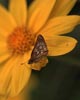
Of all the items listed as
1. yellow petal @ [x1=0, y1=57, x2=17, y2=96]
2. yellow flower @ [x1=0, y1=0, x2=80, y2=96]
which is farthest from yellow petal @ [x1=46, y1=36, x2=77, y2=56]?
yellow petal @ [x1=0, y1=57, x2=17, y2=96]

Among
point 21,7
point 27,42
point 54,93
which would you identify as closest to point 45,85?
point 54,93

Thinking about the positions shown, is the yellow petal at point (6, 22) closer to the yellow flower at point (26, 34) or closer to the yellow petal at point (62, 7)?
the yellow flower at point (26, 34)

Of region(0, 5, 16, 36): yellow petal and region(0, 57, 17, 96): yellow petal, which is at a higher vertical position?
region(0, 5, 16, 36): yellow petal

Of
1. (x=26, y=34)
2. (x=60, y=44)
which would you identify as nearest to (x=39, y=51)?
(x=60, y=44)

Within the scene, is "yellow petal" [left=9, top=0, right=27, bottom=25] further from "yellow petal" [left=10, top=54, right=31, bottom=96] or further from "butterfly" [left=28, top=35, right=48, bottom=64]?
"butterfly" [left=28, top=35, right=48, bottom=64]

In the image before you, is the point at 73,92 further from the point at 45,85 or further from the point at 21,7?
the point at 21,7

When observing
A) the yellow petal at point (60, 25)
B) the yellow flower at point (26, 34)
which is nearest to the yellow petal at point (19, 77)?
the yellow flower at point (26, 34)

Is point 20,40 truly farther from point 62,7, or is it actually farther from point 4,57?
point 62,7
